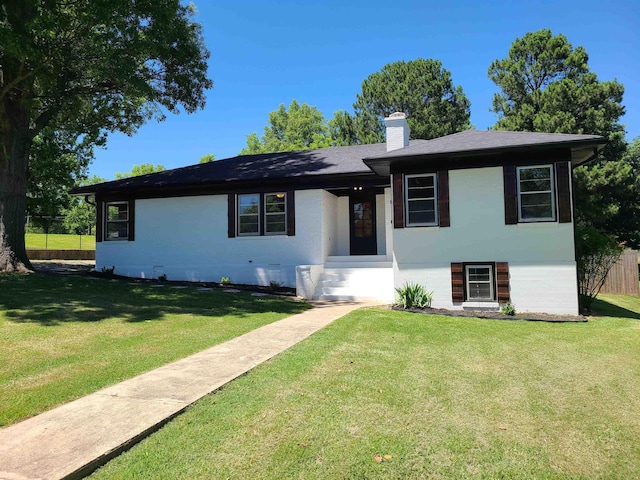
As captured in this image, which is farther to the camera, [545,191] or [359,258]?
[359,258]

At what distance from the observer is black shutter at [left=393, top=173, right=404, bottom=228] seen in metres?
11.0

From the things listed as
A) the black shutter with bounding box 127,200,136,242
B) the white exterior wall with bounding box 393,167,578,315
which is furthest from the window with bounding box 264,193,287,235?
the black shutter with bounding box 127,200,136,242

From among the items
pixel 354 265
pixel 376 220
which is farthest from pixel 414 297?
pixel 376 220

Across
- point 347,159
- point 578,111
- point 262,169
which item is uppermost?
point 578,111

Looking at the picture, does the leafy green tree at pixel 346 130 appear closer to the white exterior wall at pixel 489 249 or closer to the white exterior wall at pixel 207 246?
the white exterior wall at pixel 207 246

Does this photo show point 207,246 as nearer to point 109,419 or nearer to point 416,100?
point 109,419

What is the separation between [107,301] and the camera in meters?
9.51

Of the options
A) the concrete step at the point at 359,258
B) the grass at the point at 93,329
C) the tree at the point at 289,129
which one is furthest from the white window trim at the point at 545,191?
the tree at the point at 289,129

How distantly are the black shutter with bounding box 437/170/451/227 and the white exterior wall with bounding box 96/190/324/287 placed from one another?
4.23 m

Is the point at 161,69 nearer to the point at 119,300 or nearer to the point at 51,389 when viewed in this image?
the point at 119,300

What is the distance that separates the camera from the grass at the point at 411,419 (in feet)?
9.30

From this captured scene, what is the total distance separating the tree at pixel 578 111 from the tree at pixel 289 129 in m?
23.2

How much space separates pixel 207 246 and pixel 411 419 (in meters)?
12.1

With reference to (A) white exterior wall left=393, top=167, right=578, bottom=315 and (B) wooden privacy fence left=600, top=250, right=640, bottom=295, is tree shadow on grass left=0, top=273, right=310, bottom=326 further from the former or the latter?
(B) wooden privacy fence left=600, top=250, right=640, bottom=295
